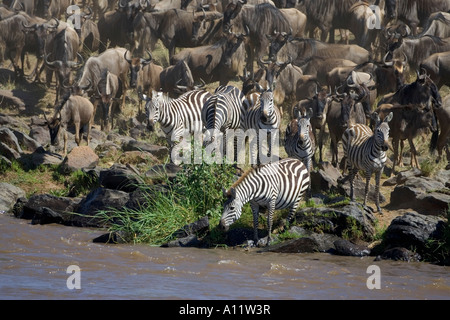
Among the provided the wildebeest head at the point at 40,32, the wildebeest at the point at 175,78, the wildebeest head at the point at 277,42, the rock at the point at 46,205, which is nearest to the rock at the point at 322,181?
the rock at the point at 46,205

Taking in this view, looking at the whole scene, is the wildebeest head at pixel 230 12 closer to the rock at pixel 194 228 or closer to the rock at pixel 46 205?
the rock at pixel 46 205

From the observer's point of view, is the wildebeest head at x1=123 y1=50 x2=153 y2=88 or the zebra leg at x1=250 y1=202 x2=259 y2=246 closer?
the zebra leg at x1=250 y1=202 x2=259 y2=246

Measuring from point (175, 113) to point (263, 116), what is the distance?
1.93 meters

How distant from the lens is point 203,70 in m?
22.1

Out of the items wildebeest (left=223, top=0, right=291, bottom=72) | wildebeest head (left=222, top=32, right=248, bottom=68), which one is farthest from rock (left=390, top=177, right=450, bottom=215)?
wildebeest (left=223, top=0, right=291, bottom=72)

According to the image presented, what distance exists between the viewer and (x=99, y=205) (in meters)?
13.1

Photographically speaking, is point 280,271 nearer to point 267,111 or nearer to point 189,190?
point 189,190

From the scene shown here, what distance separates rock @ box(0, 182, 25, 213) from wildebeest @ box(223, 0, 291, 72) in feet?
33.1

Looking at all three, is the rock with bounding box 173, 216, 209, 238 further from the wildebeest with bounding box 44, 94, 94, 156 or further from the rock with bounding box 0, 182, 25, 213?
the wildebeest with bounding box 44, 94, 94, 156

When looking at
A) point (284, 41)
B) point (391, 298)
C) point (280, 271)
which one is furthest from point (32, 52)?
point (391, 298)

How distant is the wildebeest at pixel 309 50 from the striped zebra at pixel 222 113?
6.18 m

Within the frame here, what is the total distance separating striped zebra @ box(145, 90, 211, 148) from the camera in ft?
48.5

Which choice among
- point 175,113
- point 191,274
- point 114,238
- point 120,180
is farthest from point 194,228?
point 175,113

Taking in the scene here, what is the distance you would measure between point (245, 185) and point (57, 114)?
7116 mm
